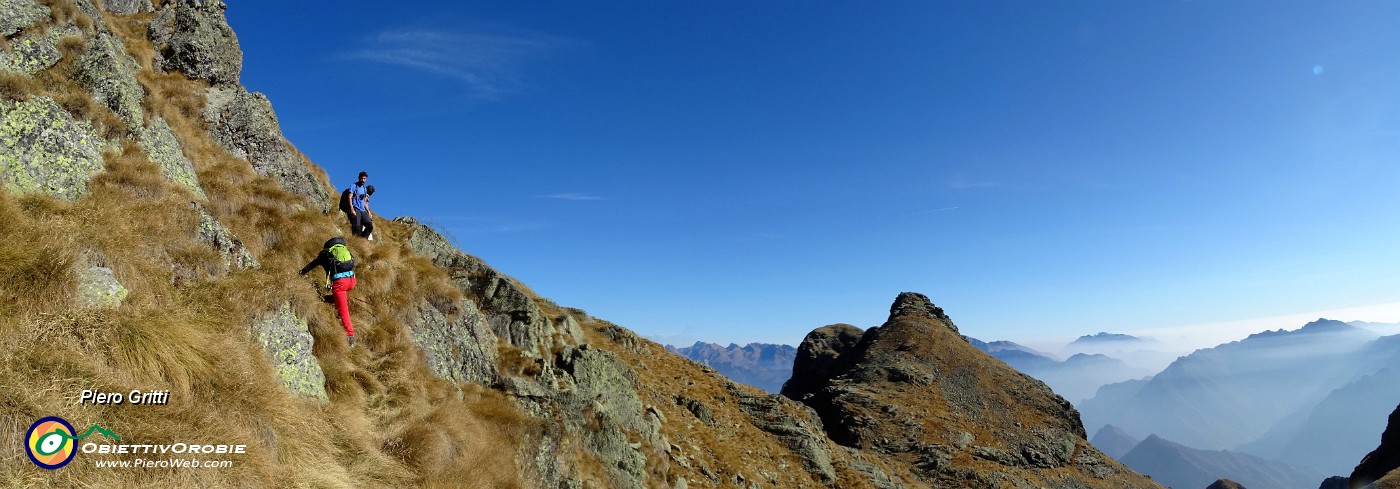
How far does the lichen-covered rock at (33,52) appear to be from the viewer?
13.3 m

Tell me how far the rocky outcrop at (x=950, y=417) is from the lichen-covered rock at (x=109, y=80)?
49.2m

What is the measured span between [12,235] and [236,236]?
4610mm

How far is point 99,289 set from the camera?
29.3 feet

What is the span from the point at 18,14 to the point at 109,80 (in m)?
2.47

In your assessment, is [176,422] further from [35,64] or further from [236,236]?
[35,64]

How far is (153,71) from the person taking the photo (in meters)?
19.9

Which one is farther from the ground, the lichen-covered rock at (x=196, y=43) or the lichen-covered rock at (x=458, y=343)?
the lichen-covered rock at (x=196, y=43)

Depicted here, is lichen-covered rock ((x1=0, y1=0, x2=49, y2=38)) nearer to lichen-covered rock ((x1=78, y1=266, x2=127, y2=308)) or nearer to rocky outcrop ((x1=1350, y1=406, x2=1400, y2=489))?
lichen-covered rock ((x1=78, y1=266, x2=127, y2=308))

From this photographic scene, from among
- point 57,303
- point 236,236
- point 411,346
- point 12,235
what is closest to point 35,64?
point 236,236

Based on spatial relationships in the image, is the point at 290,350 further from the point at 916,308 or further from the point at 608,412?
the point at 916,308

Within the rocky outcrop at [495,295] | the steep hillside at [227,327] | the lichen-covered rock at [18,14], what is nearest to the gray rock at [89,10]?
the steep hillside at [227,327]

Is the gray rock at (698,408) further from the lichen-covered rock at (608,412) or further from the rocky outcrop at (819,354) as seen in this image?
the rocky outcrop at (819,354)

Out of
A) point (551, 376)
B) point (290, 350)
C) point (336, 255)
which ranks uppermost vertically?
point (336, 255)

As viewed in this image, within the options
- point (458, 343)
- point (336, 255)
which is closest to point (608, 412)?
point (458, 343)
